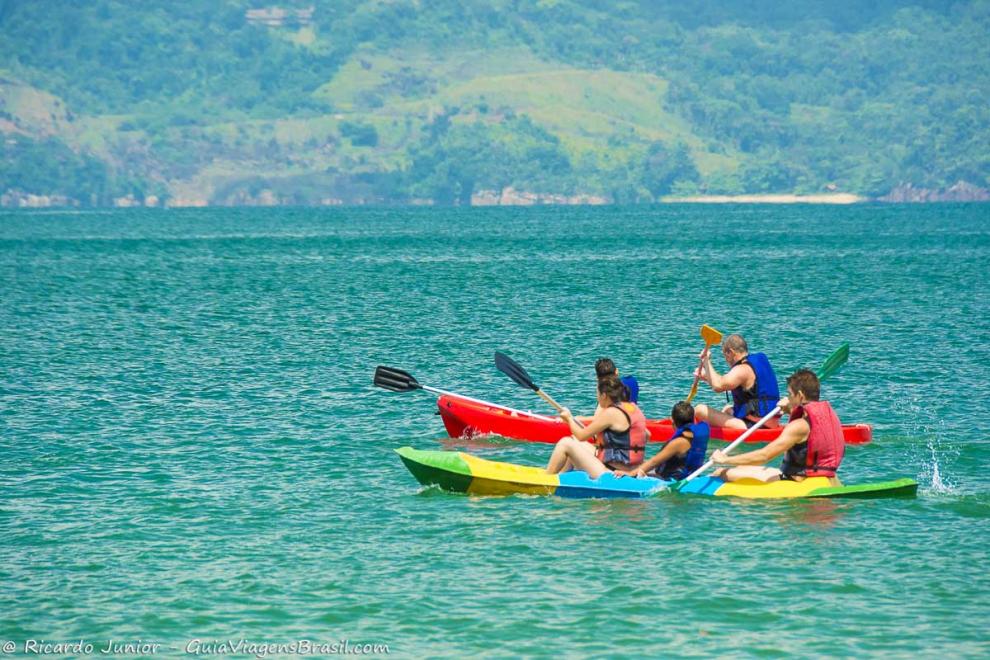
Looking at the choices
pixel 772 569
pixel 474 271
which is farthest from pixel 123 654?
pixel 474 271

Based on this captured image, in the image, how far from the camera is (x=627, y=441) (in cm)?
2288

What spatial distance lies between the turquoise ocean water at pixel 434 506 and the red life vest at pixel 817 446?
1.90 feet

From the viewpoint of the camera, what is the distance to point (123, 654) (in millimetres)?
16875

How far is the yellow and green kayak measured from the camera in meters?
22.4

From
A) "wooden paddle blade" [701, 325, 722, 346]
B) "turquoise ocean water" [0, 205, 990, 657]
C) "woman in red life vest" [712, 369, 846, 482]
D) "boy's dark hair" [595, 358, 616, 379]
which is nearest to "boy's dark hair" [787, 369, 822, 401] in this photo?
"woman in red life vest" [712, 369, 846, 482]

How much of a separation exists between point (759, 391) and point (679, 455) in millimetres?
3990

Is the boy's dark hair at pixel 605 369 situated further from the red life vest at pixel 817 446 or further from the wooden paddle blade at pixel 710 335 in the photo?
the wooden paddle blade at pixel 710 335

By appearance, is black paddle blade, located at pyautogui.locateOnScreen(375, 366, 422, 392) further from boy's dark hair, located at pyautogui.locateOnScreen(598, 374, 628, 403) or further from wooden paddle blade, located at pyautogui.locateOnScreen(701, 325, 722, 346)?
boy's dark hair, located at pyautogui.locateOnScreen(598, 374, 628, 403)

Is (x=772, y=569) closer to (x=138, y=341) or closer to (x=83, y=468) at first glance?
(x=83, y=468)

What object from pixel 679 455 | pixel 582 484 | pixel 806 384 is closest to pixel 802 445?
pixel 806 384

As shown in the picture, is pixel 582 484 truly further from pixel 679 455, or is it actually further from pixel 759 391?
pixel 759 391

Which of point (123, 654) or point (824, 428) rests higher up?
point (824, 428)

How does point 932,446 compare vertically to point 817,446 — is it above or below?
below

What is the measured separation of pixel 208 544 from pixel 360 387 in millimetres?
15282
